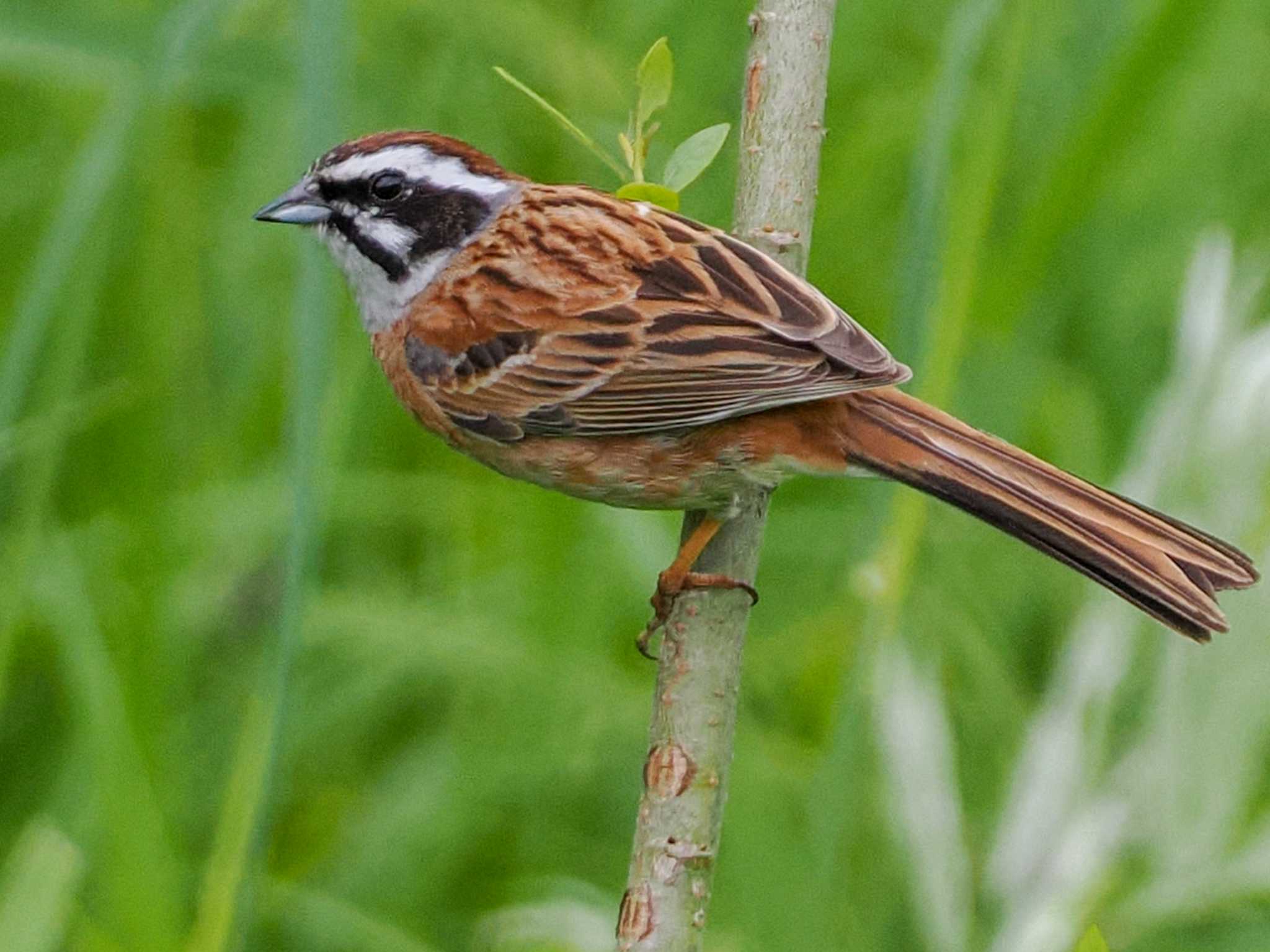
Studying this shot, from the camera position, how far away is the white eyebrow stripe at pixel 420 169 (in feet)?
11.1

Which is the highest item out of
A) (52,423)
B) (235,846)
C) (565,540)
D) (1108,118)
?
(1108,118)

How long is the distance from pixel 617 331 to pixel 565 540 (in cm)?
82

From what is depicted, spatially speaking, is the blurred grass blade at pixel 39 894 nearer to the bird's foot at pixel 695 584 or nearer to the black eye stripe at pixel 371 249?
the bird's foot at pixel 695 584

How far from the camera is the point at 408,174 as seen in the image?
137 inches

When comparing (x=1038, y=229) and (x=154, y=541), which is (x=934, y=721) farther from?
(x=154, y=541)

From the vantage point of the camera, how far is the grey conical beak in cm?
336

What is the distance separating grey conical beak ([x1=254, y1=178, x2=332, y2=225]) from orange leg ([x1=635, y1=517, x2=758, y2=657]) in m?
0.91

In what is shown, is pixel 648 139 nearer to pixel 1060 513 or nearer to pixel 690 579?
pixel 690 579

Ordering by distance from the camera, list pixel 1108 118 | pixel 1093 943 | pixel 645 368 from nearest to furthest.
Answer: pixel 1093 943 < pixel 1108 118 < pixel 645 368

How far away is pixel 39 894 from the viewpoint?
296 centimetres

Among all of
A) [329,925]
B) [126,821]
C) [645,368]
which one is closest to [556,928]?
[126,821]

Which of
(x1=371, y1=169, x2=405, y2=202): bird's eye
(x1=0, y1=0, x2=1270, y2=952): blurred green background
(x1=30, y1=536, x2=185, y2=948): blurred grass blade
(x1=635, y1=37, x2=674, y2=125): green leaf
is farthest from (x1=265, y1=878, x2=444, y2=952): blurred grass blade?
(x1=635, y1=37, x2=674, y2=125): green leaf

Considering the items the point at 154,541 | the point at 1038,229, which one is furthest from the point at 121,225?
the point at 1038,229

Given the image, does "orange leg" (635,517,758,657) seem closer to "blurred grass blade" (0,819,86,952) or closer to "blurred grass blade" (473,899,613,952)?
"blurred grass blade" (473,899,613,952)
